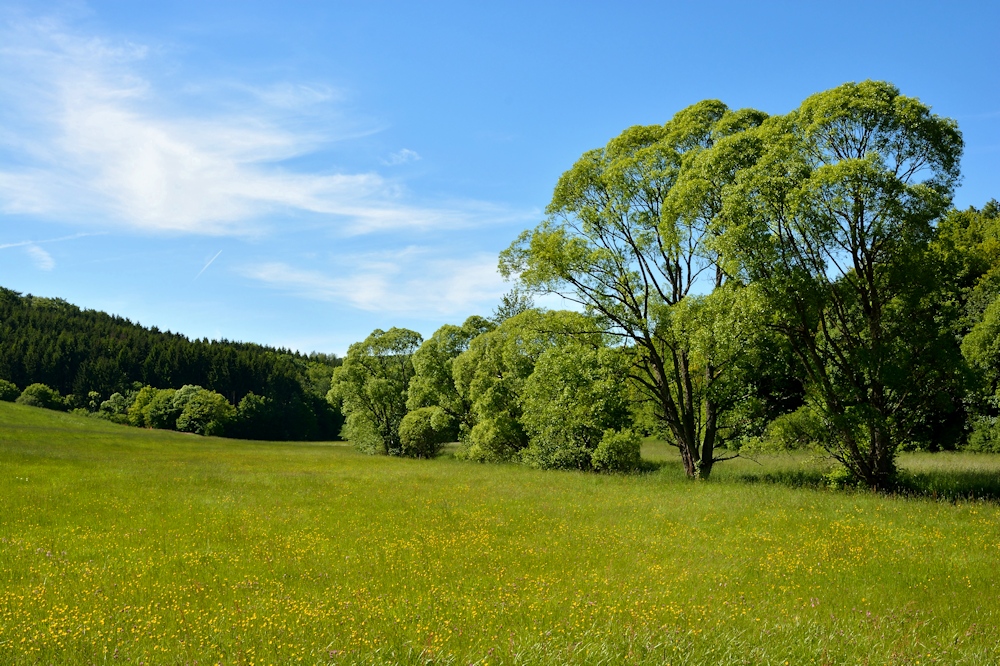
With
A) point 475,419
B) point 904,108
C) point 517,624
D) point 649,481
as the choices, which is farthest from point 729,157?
point 475,419

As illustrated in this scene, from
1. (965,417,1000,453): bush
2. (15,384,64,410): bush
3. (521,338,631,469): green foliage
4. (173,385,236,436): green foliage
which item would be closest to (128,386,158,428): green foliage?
(173,385,236,436): green foliage

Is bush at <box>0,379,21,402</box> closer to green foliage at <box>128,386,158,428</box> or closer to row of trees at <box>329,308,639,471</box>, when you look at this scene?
green foliage at <box>128,386,158,428</box>

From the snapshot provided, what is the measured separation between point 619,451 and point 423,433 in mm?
23749

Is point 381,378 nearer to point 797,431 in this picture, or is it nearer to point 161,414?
point 797,431

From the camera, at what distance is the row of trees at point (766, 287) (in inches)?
872

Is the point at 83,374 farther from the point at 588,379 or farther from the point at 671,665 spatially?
the point at 671,665

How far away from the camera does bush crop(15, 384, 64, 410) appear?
10619 centimetres

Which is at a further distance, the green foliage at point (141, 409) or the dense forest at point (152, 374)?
the dense forest at point (152, 374)

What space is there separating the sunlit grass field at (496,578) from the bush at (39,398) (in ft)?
342

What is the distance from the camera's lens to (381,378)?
204 ft

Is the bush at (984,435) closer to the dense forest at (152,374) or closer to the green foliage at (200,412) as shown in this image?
the green foliage at (200,412)

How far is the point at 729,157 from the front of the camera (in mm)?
24422

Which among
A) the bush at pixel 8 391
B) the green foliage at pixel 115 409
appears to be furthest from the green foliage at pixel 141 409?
the bush at pixel 8 391

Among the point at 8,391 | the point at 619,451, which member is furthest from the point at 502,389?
the point at 8,391
